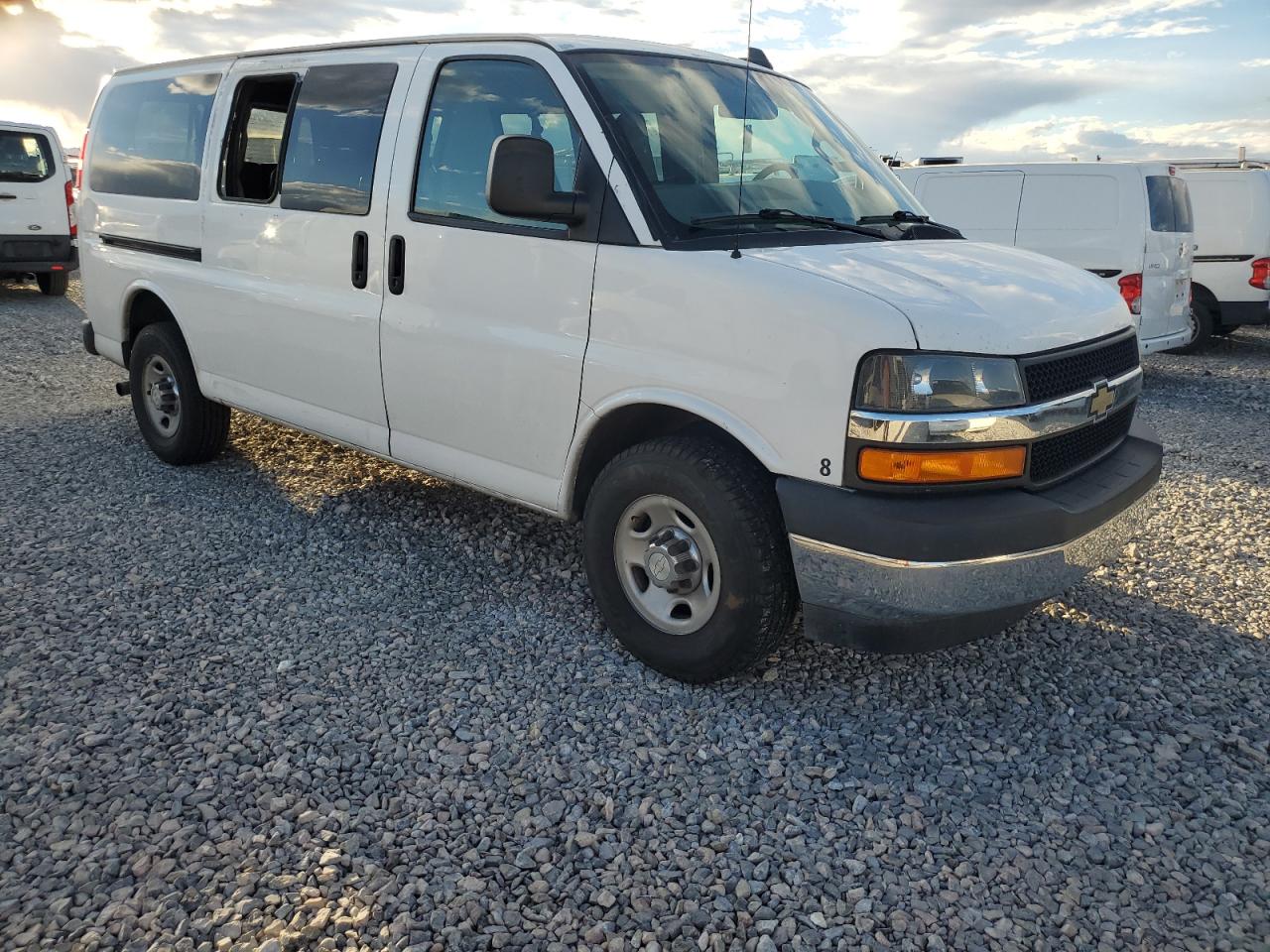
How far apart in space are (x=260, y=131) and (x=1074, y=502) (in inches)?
158

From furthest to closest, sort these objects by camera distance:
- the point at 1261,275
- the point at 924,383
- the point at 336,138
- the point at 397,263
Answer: the point at 1261,275
the point at 336,138
the point at 397,263
the point at 924,383

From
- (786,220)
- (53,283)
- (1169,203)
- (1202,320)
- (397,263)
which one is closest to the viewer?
(786,220)

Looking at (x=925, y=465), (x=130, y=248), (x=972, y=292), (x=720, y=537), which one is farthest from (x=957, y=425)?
(x=130, y=248)

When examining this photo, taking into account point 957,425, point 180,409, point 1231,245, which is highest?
point 1231,245

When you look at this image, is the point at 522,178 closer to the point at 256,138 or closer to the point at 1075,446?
the point at 1075,446

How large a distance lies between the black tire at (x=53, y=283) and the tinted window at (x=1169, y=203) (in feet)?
44.0

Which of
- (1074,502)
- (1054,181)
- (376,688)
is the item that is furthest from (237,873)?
(1054,181)

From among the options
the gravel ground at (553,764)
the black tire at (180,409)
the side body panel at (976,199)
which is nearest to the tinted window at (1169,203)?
the side body panel at (976,199)

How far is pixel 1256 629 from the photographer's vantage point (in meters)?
4.25

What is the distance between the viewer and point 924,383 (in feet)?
9.77

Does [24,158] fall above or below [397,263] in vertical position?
above

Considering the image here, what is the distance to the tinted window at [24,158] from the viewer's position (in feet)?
43.0

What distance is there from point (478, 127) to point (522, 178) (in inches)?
28.8

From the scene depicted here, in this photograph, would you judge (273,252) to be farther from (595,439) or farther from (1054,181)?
(1054,181)
